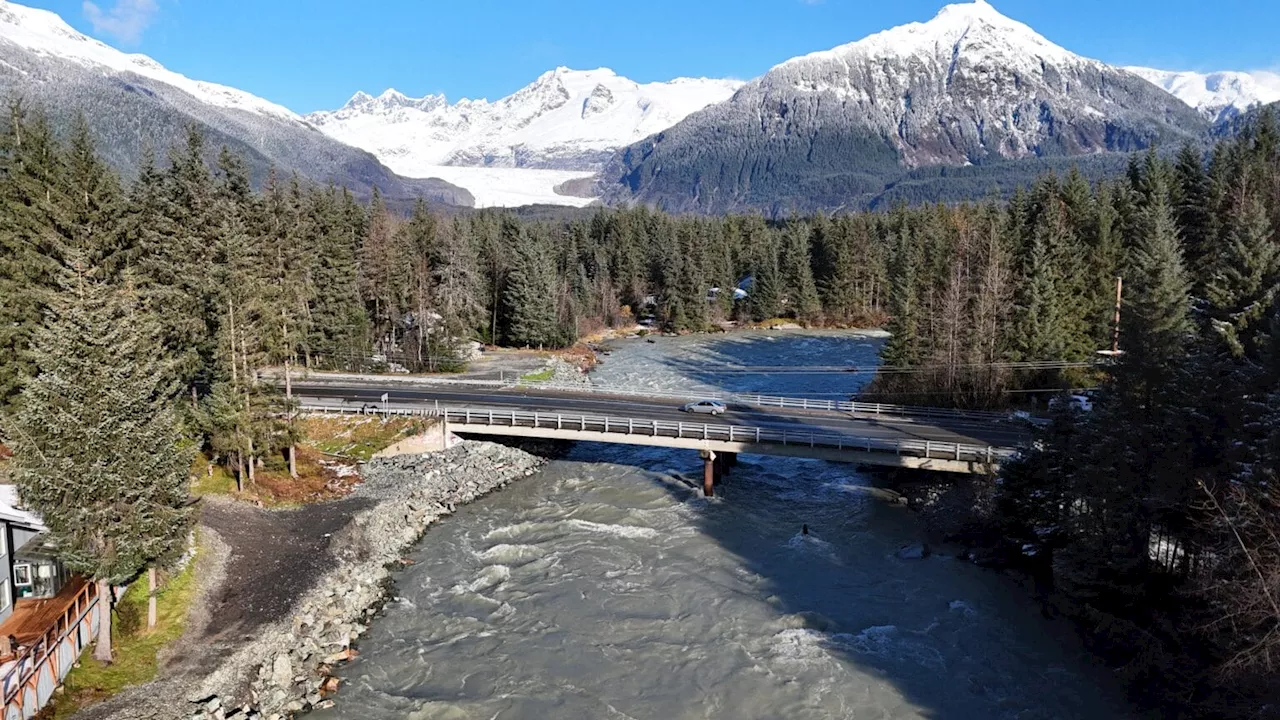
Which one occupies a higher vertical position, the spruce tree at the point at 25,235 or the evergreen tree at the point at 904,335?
the spruce tree at the point at 25,235

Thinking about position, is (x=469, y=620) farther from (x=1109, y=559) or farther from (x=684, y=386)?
(x=684, y=386)

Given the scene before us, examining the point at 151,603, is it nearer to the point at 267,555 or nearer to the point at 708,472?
the point at 267,555

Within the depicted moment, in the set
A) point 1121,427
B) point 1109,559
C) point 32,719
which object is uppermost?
point 1121,427

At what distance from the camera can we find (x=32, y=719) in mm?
17812

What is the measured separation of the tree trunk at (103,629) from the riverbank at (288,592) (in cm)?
141

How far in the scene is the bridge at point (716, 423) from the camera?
3659 centimetres

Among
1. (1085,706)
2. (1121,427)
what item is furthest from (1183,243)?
(1085,706)

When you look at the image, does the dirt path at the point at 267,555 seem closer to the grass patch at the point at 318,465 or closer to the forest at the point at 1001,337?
the grass patch at the point at 318,465

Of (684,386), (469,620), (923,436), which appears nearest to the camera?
(469,620)

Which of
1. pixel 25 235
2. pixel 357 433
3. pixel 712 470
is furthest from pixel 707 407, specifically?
pixel 25 235

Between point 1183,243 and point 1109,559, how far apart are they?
4695cm

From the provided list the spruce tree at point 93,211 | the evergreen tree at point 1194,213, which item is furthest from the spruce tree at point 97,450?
the evergreen tree at point 1194,213

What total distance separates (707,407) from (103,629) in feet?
103

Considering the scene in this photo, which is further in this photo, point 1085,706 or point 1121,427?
point 1121,427
